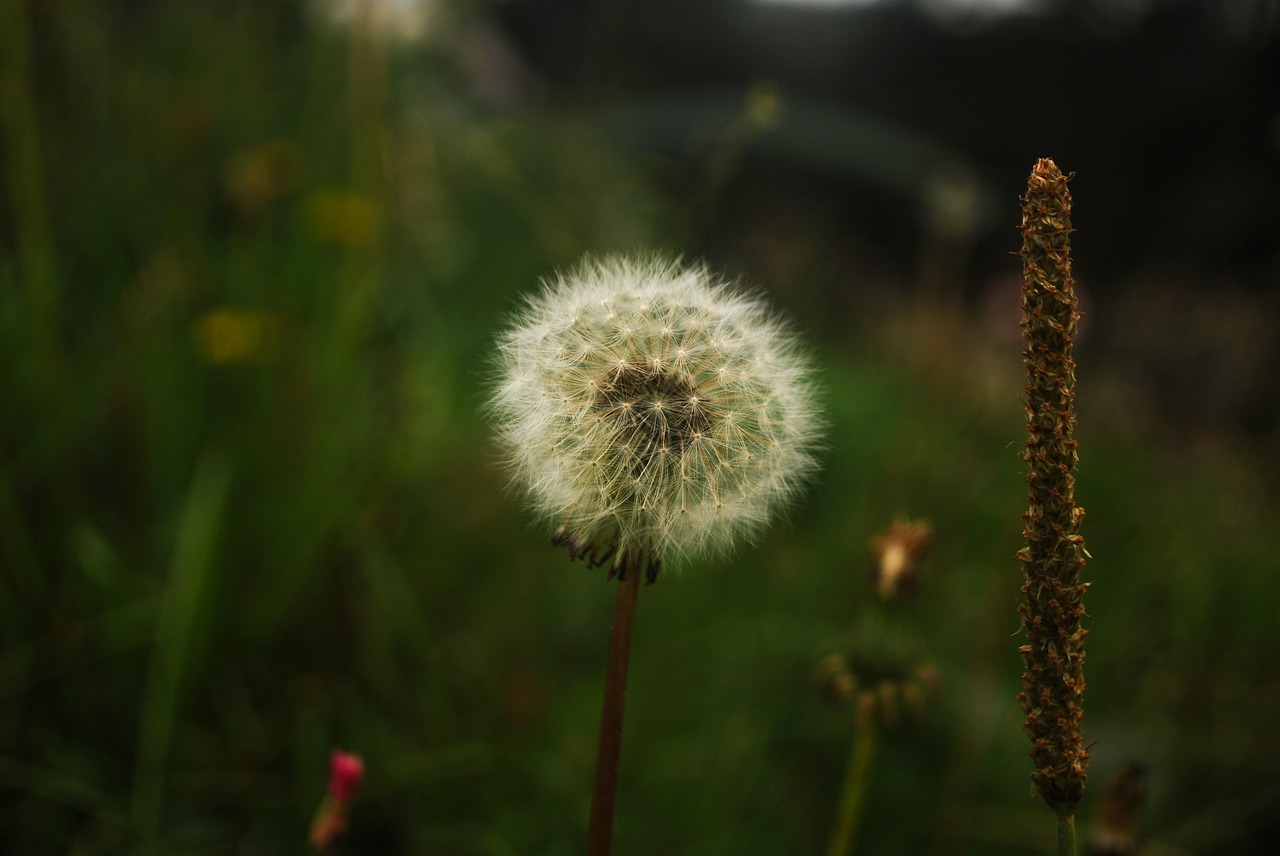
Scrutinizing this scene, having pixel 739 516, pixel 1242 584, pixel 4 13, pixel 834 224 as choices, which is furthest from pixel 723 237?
pixel 739 516

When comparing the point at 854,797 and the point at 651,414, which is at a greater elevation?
the point at 651,414

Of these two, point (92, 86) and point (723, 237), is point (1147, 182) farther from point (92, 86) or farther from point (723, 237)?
point (92, 86)

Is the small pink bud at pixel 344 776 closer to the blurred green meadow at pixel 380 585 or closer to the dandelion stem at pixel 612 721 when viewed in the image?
the dandelion stem at pixel 612 721

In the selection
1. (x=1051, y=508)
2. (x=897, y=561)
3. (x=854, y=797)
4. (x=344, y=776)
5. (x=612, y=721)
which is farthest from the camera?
(x=897, y=561)

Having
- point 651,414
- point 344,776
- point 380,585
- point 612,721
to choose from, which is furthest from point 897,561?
point 380,585

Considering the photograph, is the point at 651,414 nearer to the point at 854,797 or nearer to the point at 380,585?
the point at 854,797

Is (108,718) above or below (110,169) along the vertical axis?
below

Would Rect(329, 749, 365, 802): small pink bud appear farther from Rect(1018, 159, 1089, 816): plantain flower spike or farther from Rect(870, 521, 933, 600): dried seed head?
Rect(870, 521, 933, 600): dried seed head
